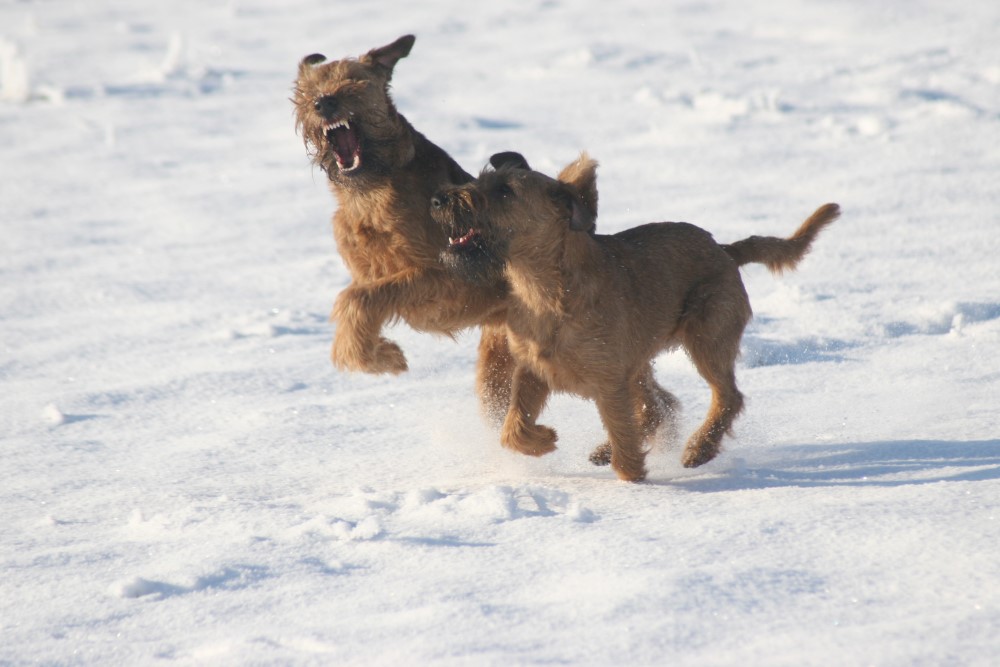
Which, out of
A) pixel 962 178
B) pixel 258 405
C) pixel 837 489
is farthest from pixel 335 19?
pixel 837 489

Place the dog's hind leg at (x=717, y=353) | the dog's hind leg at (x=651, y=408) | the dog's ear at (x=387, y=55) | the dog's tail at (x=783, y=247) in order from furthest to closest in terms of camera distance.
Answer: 1. the dog's tail at (x=783, y=247)
2. the dog's hind leg at (x=651, y=408)
3. the dog's hind leg at (x=717, y=353)
4. the dog's ear at (x=387, y=55)

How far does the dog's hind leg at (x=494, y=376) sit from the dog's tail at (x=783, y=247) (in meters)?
1.23

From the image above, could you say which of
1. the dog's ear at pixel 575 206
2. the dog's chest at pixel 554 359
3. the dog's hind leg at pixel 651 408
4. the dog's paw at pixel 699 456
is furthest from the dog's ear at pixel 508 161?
the dog's paw at pixel 699 456

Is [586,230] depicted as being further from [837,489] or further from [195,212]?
[195,212]

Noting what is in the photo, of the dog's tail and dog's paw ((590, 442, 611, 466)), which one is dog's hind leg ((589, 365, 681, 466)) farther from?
the dog's tail

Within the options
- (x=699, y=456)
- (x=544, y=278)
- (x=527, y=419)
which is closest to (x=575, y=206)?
(x=544, y=278)

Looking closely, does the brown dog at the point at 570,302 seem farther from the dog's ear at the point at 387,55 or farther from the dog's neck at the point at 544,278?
the dog's ear at the point at 387,55

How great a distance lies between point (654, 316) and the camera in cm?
499

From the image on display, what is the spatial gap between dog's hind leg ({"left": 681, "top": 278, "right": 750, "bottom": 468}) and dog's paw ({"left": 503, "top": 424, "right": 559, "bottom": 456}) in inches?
26.3

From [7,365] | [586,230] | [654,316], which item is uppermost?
[586,230]

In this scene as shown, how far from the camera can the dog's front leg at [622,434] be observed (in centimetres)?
465

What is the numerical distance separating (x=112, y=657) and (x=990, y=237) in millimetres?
6786

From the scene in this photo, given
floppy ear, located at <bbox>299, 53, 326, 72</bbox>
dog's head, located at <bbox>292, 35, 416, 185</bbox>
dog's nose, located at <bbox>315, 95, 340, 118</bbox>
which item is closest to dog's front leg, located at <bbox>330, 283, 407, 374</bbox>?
dog's head, located at <bbox>292, 35, 416, 185</bbox>

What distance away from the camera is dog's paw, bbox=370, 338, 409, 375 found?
4.79m
